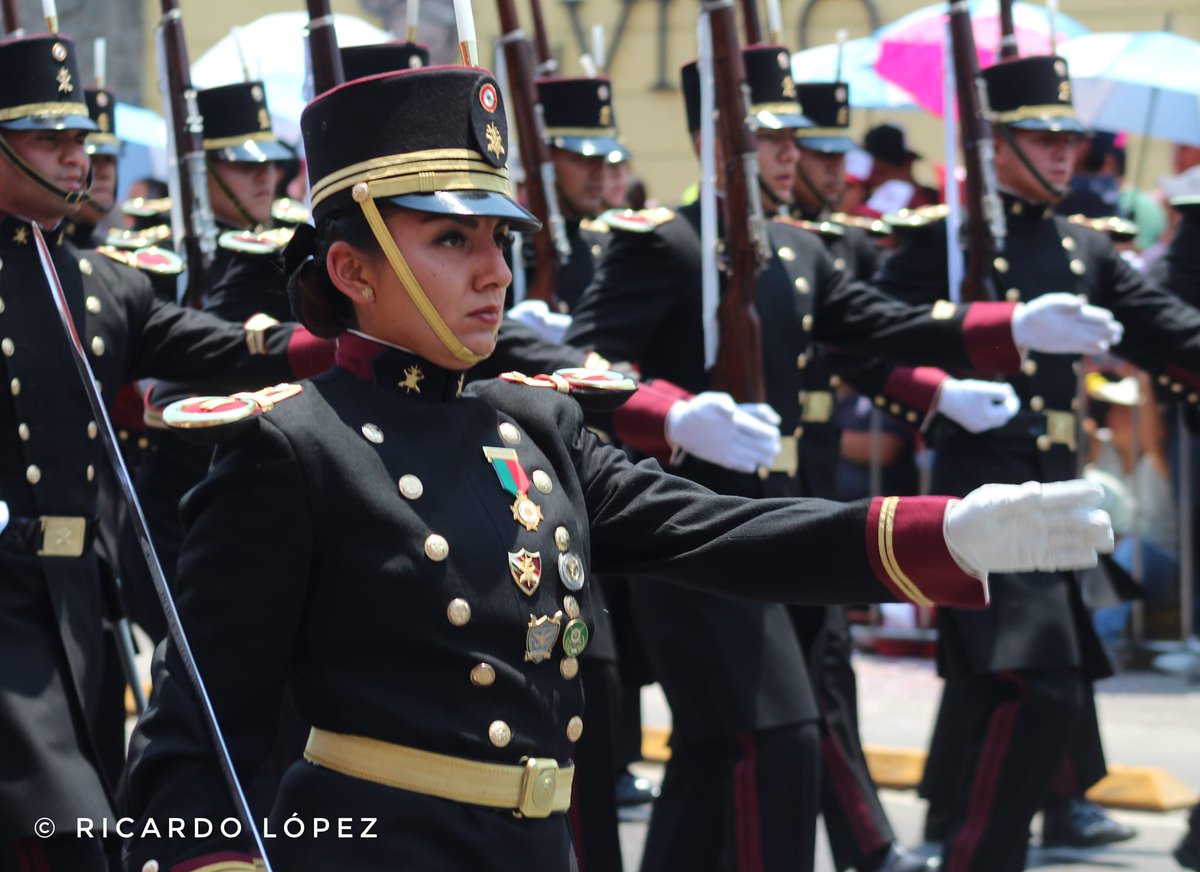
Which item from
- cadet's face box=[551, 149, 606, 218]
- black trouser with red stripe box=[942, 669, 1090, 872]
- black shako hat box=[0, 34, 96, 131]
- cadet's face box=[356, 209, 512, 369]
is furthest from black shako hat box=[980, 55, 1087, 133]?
cadet's face box=[356, 209, 512, 369]

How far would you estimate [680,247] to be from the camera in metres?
5.62

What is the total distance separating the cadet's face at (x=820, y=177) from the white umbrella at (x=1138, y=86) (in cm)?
266

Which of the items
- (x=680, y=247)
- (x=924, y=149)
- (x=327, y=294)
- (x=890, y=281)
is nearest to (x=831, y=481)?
(x=890, y=281)

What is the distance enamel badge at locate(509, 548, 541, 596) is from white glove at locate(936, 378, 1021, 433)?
3.21 metres

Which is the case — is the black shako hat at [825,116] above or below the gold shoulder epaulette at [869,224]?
above

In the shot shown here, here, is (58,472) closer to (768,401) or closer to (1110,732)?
(768,401)

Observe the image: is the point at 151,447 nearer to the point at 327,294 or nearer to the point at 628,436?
the point at 628,436

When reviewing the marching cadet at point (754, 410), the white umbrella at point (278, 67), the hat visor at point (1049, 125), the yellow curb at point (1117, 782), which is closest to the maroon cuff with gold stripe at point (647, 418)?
the marching cadet at point (754, 410)

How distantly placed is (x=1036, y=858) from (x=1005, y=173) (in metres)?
1.97

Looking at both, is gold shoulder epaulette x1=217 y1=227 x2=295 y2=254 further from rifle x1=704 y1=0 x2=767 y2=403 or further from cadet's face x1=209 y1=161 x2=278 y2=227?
rifle x1=704 y1=0 x2=767 y2=403

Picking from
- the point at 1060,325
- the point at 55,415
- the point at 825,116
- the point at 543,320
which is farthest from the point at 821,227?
the point at 55,415

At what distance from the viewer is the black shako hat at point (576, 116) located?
7945 mm

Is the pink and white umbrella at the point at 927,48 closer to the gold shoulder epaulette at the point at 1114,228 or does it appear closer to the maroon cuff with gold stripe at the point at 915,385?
the gold shoulder epaulette at the point at 1114,228

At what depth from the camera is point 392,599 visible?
9.06 feet
